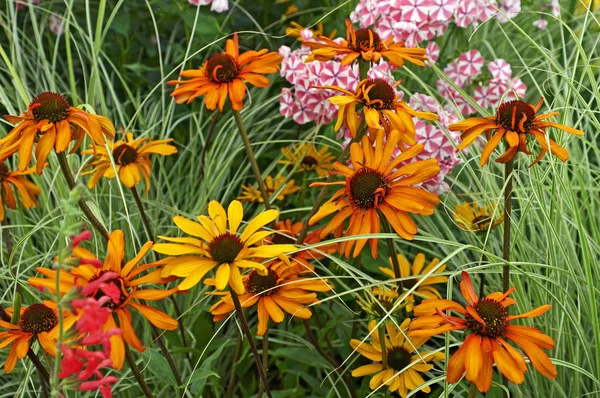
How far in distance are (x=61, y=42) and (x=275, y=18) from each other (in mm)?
737

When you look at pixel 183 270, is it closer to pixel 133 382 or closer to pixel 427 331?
pixel 427 331

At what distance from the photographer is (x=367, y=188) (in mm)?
938

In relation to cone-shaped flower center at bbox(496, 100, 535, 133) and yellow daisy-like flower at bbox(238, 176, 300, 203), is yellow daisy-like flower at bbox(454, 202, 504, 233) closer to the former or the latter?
cone-shaped flower center at bbox(496, 100, 535, 133)

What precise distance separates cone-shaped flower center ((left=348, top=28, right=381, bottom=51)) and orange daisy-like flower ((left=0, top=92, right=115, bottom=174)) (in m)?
0.42

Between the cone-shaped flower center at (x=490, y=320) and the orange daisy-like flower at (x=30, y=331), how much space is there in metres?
0.46

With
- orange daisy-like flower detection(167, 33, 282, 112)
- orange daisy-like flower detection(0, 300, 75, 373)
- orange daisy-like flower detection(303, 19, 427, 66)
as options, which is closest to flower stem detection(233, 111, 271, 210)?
orange daisy-like flower detection(167, 33, 282, 112)

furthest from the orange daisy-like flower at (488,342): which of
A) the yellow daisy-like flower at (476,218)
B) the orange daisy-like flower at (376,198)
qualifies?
the yellow daisy-like flower at (476,218)

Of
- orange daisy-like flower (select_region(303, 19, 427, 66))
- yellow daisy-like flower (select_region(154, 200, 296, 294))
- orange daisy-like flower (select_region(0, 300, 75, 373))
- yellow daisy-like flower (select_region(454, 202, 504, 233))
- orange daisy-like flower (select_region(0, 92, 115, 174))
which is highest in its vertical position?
orange daisy-like flower (select_region(0, 92, 115, 174))

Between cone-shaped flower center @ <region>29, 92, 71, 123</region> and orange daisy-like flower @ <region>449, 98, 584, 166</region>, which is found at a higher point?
cone-shaped flower center @ <region>29, 92, 71, 123</region>

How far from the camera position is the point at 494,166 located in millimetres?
1681

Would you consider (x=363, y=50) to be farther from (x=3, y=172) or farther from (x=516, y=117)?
(x=3, y=172)

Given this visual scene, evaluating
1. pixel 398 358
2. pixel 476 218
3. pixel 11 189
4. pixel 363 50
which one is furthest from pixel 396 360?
pixel 11 189

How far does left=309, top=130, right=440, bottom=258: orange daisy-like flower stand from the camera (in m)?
0.92

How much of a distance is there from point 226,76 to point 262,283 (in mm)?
361
